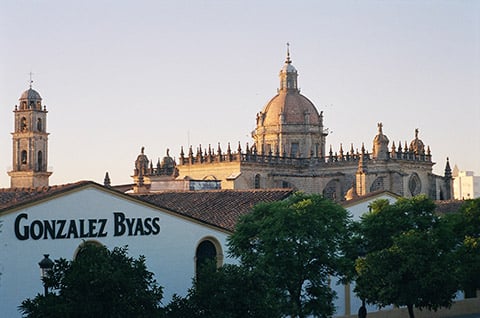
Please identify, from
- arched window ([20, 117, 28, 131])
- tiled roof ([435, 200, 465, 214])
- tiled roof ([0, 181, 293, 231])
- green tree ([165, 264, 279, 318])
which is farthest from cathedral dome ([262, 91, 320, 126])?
green tree ([165, 264, 279, 318])

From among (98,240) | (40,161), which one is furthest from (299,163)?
(98,240)

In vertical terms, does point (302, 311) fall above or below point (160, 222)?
below

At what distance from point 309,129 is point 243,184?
55.9 feet

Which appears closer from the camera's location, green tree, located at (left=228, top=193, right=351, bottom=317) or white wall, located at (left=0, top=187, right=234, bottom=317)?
white wall, located at (left=0, top=187, right=234, bottom=317)

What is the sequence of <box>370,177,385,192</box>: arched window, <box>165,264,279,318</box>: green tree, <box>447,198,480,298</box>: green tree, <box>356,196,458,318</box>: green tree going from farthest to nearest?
<box>370,177,385,192</box>: arched window → <box>447,198,480,298</box>: green tree → <box>356,196,458,318</box>: green tree → <box>165,264,279,318</box>: green tree

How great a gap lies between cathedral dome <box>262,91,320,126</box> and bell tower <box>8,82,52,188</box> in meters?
25.5

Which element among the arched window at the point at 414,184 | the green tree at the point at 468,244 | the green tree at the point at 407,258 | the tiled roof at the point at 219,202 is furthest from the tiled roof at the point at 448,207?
the arched window at the point at 414,184

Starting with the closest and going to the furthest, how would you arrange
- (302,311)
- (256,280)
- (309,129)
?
(256,280) → (302,311) → (309,129)

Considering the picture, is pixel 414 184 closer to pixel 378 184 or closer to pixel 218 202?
pixel 378 184

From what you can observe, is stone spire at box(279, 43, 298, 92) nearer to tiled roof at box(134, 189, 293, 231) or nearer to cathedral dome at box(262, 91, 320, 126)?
cathedral dome at box(262, 91, 320, 126)

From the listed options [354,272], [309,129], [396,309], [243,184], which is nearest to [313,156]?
[309,129]

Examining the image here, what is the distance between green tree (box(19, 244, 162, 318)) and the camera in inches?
900

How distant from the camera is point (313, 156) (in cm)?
9825

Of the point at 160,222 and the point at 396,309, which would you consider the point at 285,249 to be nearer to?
the point at 160,222
